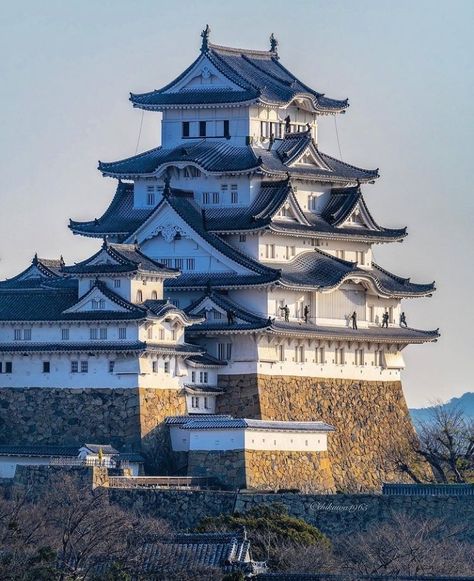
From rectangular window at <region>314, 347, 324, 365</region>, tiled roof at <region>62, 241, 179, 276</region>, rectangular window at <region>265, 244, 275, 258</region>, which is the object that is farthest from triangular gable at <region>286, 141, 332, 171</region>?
tiled roof at <region>62, 241, 179, 276</region>

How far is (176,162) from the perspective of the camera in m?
102

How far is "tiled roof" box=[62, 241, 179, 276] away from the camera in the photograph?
94125 millimetres

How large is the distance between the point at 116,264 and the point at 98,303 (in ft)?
4.41

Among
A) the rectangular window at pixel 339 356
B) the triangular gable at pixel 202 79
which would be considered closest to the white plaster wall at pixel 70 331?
the rectangular window at pixel 339 356

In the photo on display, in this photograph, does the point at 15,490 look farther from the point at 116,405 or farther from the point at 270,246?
the point at 270,246

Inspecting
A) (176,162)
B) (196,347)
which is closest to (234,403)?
(196,347)

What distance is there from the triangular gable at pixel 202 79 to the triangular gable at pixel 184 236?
16.7ft

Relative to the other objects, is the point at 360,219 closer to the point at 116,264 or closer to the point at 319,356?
the point at 319,356

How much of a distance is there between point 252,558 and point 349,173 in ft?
94.8

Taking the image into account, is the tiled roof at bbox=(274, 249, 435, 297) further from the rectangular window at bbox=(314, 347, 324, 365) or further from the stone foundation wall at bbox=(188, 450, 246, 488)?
the stone foundation wall at bbox=(188, 450, 246, 488)

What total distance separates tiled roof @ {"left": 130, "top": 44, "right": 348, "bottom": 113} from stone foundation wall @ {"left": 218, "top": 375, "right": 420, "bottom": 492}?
989cm

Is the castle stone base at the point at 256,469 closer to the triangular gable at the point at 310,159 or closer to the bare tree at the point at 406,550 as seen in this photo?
the bare tree at the point at 406,550

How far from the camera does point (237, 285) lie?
3875 inches

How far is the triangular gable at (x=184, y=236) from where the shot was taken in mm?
99375
